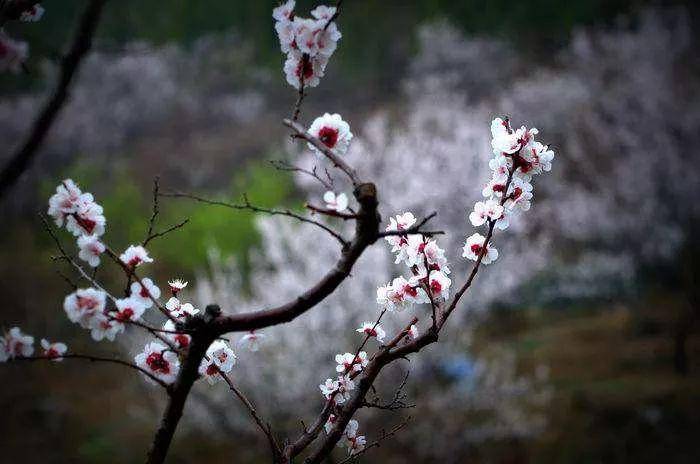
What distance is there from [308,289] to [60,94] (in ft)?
1.68

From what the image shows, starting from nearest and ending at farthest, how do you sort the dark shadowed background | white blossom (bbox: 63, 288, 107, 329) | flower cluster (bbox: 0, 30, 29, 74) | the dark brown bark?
1. the dark brown bark
2. white blossom (bbox: 63, 288, 107, 329)
3. flower cluster (bbox: 0, 30, 29, 74)
4. the dark shadowed background

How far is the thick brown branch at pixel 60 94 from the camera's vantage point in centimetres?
82

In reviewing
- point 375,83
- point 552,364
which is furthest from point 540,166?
point 375,83

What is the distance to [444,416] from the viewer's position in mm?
3990

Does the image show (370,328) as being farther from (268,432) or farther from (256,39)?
(256,39)

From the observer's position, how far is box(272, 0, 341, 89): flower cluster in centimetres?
92

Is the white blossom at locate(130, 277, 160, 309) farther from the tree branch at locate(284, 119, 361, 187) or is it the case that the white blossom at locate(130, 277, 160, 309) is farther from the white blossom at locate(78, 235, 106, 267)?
the tree branch at locate(284, 119, 361, 187)

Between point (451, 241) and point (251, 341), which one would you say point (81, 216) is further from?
point (451, 241)

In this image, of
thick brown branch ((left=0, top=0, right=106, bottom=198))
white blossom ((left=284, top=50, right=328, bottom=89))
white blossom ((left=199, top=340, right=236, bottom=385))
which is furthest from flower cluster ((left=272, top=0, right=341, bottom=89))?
white blossom ((left=199, top=340, right=236, bottom=385))

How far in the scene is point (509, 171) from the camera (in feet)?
3.48

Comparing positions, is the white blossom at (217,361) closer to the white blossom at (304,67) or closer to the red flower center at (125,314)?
the red flower center at (125,314)

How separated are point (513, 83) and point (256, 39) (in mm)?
6338

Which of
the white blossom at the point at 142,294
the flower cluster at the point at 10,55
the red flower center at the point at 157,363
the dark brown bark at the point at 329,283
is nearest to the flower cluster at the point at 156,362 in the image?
the red flower center at the point at 157,363

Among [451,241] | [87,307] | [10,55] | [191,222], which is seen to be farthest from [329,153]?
[191,222]
